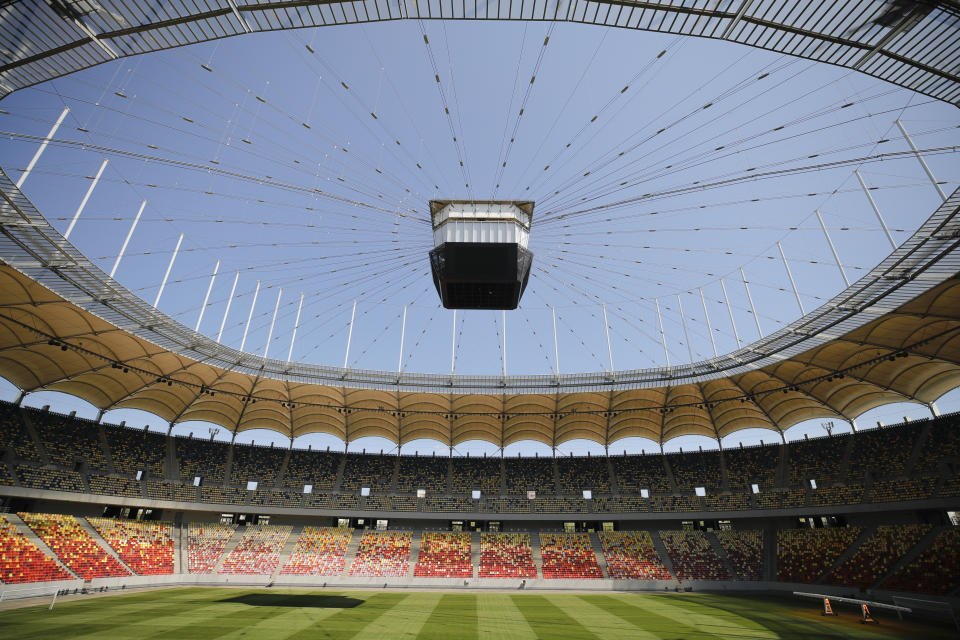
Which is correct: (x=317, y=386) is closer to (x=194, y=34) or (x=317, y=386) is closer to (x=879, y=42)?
(x=194, y=34)

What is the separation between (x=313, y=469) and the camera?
5581cm

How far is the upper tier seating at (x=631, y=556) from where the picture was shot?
44906 mm

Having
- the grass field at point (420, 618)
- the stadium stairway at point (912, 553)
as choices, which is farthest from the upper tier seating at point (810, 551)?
the grass field at point (420, 618)

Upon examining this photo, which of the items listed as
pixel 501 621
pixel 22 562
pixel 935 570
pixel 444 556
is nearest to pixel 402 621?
pixel 501 621

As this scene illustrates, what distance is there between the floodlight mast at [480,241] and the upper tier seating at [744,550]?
140ft

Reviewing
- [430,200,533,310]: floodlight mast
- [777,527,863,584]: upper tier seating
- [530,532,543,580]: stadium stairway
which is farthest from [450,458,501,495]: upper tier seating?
[430,200,533,310]: floodlight mast

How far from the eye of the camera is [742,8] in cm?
1006

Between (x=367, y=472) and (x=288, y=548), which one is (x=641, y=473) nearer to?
(x=367, y=472)

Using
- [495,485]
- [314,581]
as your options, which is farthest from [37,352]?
[495,485]

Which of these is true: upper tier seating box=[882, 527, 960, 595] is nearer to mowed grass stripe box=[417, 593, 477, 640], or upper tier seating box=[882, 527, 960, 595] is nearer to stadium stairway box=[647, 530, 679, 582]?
stadium stairway box=[647, 530, 679, 582]

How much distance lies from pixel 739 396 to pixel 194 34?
50704 millimetres

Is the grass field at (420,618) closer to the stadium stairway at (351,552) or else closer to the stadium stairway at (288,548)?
the stadium stairway at (288,548)

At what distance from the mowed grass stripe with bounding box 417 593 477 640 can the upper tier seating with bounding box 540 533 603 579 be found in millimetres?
13608

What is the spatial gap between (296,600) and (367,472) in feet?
79.2
